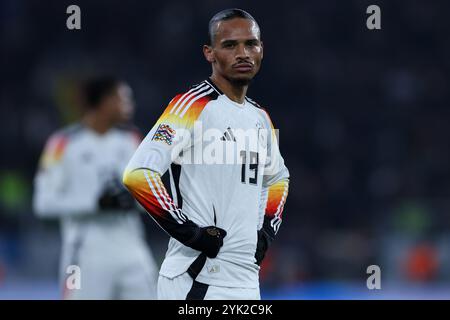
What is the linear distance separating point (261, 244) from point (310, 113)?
13787 mm

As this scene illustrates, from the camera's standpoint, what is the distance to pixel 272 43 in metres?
19.8

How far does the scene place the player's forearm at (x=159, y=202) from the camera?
441cm

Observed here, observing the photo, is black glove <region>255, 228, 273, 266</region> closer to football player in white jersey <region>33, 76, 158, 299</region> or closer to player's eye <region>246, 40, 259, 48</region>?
player's eye <region>246, 40, 259, 48</region>

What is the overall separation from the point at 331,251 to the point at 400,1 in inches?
298

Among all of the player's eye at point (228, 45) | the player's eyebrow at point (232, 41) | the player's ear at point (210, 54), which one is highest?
the player's eyebrow at point (232, 41)

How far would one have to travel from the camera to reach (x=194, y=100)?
4625 mm

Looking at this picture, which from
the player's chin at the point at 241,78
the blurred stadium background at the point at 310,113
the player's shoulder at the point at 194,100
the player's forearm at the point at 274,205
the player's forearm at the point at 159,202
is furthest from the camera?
the blurred stadium background at the point at 310,113

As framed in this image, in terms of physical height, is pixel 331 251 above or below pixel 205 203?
below

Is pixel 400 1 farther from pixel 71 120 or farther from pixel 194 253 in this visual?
pixel 194 253

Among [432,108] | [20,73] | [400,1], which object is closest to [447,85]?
[432,108]

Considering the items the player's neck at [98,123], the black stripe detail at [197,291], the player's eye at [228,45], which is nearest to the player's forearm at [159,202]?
the black stripe detail at [197,291]

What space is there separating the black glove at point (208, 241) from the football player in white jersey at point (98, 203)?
3.25 meters

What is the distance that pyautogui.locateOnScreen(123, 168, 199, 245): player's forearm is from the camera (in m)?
4.41

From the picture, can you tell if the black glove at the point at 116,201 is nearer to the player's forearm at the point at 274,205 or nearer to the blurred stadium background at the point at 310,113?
the player's forearm at the point at 274,205
